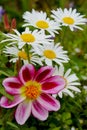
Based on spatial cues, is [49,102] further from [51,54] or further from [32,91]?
[51,54]

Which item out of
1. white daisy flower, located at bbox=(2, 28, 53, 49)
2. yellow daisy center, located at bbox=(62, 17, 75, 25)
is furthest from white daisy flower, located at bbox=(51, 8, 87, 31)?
white daisy flower, located at bbox=(2, 28, 53, 49)

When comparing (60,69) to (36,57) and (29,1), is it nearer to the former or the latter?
(36,57)

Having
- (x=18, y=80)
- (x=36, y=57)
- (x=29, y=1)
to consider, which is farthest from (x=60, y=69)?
(x=29, y=1)

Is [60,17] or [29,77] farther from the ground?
[60,17]

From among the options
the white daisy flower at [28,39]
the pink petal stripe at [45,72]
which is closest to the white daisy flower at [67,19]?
the white daisy flower at [28,39]

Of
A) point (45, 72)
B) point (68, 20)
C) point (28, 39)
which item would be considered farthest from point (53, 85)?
point (68, 20)

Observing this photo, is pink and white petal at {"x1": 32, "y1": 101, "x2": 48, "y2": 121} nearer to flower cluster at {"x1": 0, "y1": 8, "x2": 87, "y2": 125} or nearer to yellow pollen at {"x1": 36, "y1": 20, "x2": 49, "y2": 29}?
flower cluster at {"x1": 0, "y1": 8, "x2": 87, "y2": 125}

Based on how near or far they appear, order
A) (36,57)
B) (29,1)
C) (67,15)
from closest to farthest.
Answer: (36,57), (67,15), (29,1)
